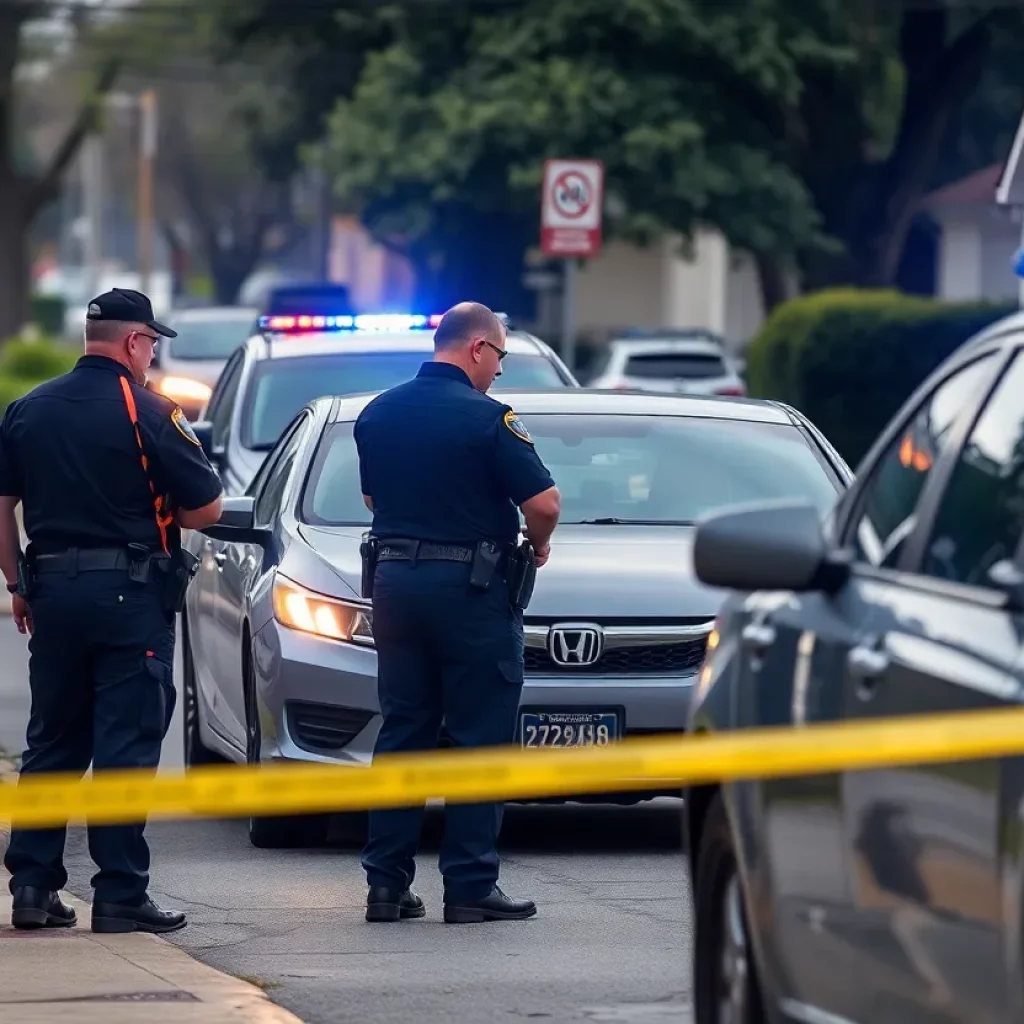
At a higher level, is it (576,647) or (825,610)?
(825,610)

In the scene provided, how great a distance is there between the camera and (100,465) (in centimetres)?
784

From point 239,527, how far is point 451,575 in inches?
78.8

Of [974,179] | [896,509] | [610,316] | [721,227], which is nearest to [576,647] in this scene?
[896,509]

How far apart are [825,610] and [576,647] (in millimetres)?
3903

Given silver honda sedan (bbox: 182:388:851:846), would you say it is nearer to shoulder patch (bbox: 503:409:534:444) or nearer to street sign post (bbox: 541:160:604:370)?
shoulder patch (bbox: 503:409:534:444)

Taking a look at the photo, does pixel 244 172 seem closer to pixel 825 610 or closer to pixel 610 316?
pixel 610 316

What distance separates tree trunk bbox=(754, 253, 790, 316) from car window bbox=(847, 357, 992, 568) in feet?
107

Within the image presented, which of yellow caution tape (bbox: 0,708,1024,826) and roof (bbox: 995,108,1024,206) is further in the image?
roof (bbox: 995,108,1024,206)

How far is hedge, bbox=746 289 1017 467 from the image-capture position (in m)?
26.3

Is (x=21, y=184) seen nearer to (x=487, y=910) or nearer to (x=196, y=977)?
(x=487, y=910)

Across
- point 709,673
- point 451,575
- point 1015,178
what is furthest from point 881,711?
point 1015,178

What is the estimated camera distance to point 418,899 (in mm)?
8242

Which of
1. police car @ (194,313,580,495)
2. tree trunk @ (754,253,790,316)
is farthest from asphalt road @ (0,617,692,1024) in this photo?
tree trunk @ (754,253,790,316)

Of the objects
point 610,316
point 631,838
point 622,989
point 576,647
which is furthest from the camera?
point 610,316
